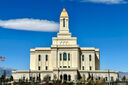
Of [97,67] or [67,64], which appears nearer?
[67,64]

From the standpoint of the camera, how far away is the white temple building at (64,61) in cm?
9936

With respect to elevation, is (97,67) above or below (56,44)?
below

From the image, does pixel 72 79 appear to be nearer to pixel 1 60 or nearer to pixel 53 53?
pixel 53 53

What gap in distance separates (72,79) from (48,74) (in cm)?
776

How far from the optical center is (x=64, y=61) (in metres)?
103

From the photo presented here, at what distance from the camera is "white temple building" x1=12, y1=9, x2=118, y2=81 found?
99.4m

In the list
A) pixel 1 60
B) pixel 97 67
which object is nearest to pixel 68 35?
pixel 97 67

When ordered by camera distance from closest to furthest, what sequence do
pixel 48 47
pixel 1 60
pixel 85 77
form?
pixel 1 60 < pixel 85 77 < pixel 48 47

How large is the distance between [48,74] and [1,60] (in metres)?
14.8

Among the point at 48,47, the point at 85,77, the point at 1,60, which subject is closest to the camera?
the point at 1,60

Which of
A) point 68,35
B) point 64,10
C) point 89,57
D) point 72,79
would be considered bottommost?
point 72,79

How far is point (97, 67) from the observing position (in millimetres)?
112375

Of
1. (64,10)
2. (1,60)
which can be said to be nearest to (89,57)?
(64,10)

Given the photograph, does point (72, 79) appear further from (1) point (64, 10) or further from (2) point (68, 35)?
(1) point (64, 10)
